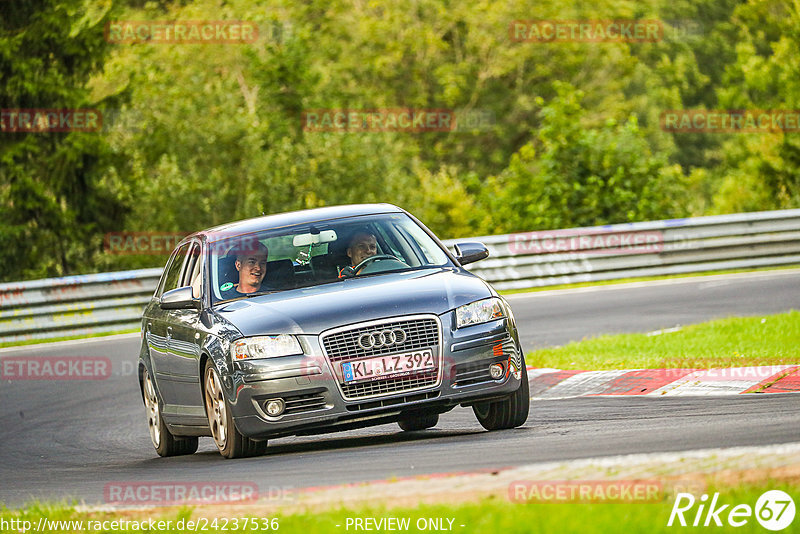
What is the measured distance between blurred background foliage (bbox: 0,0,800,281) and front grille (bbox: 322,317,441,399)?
20866 mm

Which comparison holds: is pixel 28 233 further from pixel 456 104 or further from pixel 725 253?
pixel 456 104

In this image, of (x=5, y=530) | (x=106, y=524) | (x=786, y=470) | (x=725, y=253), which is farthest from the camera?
(x=725, y=253)

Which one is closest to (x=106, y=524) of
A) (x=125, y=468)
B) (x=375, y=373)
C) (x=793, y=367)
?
(x=375, y=373)

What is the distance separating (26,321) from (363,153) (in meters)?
17.2

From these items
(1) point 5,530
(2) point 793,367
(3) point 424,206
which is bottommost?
(3) point 424,206

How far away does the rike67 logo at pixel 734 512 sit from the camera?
15.9 ft

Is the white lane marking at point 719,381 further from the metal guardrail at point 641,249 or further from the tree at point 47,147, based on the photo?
the tree at point 47,147

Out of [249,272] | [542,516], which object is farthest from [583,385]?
[542,516]

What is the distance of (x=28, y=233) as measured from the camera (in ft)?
104

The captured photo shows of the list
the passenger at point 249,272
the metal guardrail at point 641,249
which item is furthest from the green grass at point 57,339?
the passenger at point 249,272

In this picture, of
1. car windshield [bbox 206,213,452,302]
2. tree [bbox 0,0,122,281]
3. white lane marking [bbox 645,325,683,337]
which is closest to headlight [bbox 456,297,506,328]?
car windshield [bbox 206,213,452,302]

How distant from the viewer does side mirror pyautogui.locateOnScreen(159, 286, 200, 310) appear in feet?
31.2

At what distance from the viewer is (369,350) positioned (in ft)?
27.6

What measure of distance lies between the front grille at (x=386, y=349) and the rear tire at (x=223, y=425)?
823 millimetres
